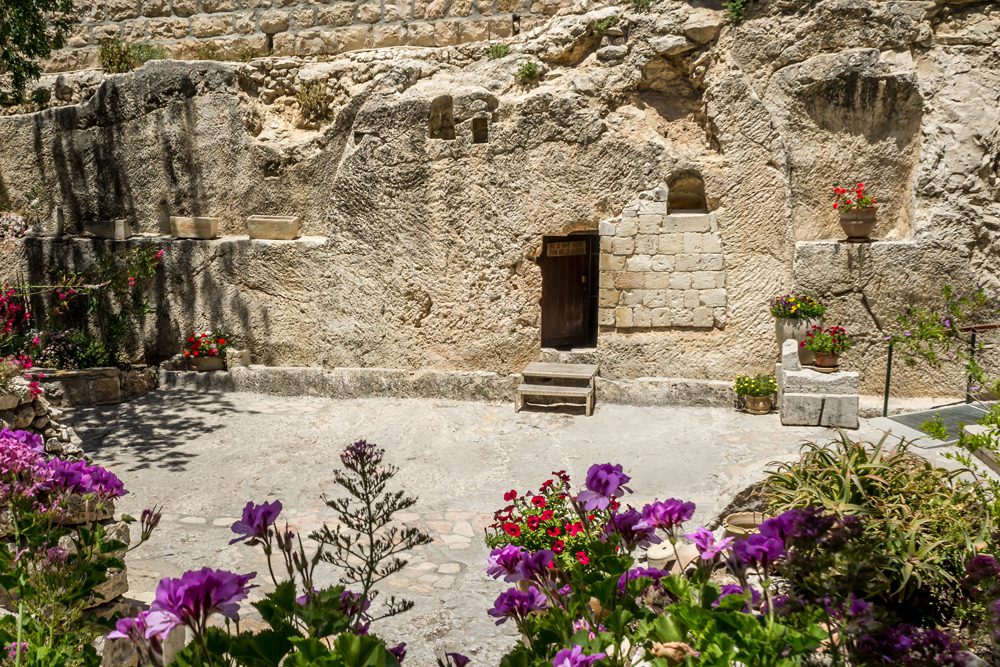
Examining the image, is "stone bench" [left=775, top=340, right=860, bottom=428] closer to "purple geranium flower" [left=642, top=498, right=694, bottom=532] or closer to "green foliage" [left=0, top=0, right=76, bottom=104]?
"purple geranium flower" [left=642, top=498, right=694, bottom=532]

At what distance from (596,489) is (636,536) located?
0.18 m

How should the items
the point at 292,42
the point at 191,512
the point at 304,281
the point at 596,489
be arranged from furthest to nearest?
the point at 292,42, the point at 304,281, the point at 191,512, the point at 596,489

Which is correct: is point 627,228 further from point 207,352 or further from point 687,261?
point 207,352

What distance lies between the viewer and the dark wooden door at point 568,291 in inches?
432

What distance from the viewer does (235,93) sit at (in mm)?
10648

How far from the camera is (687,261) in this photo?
950 cm

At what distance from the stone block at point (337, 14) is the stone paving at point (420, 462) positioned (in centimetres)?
540

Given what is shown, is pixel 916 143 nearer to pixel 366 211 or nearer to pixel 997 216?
pixel 997 216

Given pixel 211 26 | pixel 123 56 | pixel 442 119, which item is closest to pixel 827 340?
pixel 442 119

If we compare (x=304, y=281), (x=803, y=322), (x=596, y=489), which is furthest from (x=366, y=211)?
(x=596, y=489)

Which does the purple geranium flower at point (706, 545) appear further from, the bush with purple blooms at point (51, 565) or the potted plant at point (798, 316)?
the potted plant at point (798, 316)

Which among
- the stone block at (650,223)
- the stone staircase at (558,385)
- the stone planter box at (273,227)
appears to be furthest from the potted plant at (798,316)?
the stone planter box at (273,227)

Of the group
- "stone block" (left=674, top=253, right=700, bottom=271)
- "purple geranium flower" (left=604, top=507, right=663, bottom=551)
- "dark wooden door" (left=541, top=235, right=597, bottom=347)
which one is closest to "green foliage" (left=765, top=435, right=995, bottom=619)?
"purple geranium flower" (left=604, top=507, right=663, bottom=551)

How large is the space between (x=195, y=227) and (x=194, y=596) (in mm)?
9703
